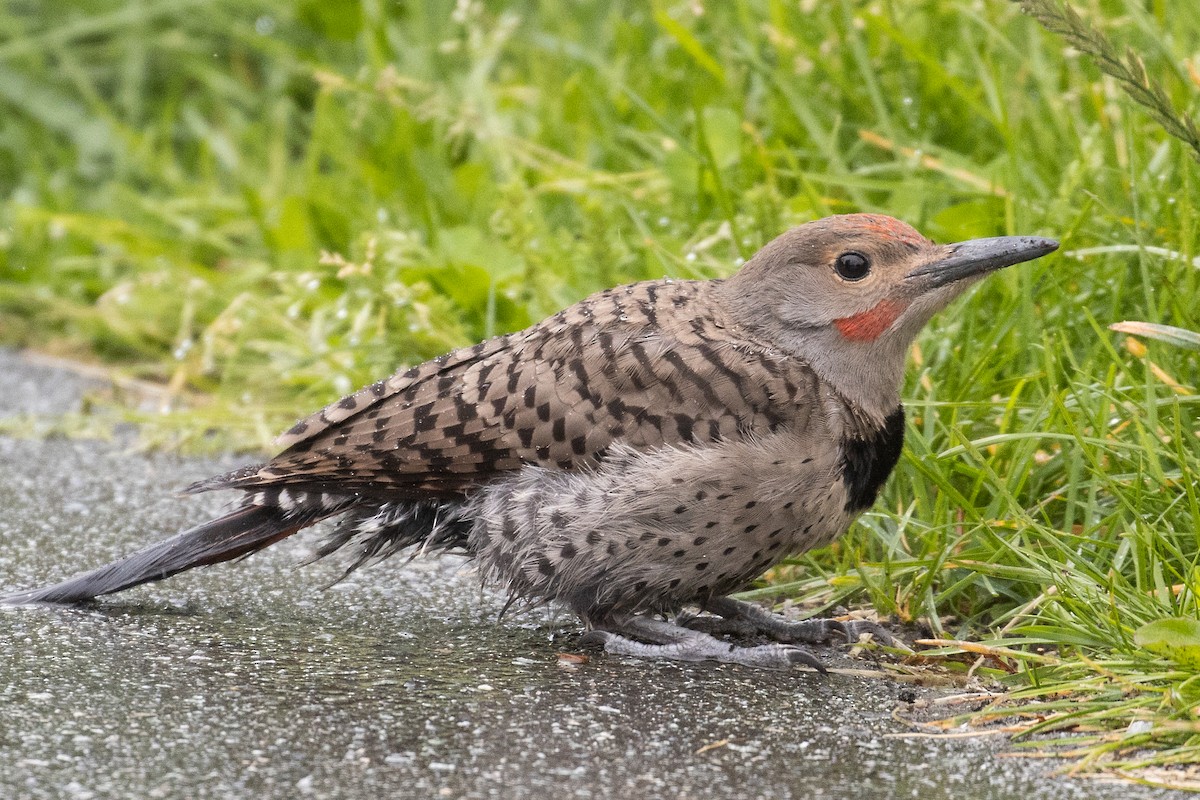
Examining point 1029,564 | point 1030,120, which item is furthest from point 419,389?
point 1030,120

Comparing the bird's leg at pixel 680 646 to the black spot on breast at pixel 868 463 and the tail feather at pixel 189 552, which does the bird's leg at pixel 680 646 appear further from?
the tail feather at pixel 189 552

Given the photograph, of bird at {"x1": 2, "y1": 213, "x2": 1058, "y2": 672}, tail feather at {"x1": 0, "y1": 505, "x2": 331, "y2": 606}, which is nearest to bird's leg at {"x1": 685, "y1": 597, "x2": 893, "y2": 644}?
bird at {"x1": 2, "y1": 213, "x2": 1058, "y2": 672}

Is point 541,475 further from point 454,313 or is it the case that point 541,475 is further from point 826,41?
point 826,41

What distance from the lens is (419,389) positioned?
3568 millimetres

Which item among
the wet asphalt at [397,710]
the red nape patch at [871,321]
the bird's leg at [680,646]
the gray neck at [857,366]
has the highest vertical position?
the red nape patch at [871,321]

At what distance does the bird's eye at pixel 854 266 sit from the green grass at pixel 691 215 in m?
0.38

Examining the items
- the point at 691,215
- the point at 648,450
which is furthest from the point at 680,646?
the point at 691,215

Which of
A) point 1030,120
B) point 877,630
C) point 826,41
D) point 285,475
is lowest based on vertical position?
point 877,630

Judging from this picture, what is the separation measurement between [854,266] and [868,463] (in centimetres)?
51

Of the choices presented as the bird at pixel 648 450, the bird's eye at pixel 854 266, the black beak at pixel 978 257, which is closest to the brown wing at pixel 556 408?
the bird at pixel 648 450

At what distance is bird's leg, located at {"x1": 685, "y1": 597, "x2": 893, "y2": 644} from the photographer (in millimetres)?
3402

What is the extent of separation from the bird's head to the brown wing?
100 millimetres

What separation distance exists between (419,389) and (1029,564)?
1.43 m

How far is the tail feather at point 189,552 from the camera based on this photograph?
3.45m
